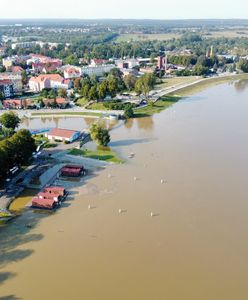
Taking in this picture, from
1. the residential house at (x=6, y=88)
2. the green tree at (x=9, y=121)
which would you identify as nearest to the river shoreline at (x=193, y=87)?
the green tree at (x=9, y=121)

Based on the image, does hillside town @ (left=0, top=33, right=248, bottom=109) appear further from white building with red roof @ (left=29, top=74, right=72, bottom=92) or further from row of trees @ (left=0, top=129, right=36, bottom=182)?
row of trees @ (left=0, top=129, right=36, bottom=182)

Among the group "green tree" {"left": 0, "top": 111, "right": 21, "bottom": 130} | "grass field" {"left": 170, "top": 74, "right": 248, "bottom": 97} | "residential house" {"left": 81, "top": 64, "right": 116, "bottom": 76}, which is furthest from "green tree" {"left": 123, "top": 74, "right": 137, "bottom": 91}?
"green tree" {"left": 0, "top": 111, "right": 21, "bottom": 130}

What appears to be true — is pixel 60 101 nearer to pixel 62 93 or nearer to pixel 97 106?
pixel 62 93

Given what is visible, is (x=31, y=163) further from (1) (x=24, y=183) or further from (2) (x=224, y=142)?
(2) (x=224, y=142)

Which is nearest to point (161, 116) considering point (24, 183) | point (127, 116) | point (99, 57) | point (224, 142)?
point (127, 116)

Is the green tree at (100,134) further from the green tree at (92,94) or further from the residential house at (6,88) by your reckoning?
the residential house at (6,88)

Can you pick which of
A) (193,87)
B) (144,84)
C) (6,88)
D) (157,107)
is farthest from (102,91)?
(193,87)

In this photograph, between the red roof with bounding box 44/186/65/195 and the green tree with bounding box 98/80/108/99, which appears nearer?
the red roof with bounding box 44/186/65/195
